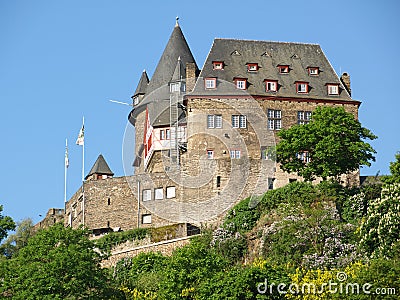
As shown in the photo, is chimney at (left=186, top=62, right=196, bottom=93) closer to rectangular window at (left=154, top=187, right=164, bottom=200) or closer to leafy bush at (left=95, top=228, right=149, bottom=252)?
rectangular window at (left=154, top=187, right=164, bottom=200)

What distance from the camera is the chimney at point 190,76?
73500mm

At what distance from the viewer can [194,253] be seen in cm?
5331

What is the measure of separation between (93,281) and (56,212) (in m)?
26.8

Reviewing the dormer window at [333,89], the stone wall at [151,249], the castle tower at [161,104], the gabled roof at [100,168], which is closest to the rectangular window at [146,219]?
the castle tower at [161,104]

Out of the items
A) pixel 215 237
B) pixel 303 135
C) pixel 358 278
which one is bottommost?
pixel 358 278

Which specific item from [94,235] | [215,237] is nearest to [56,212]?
[94,235]

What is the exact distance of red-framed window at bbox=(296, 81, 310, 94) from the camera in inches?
2899

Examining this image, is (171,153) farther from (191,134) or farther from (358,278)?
(358,278)

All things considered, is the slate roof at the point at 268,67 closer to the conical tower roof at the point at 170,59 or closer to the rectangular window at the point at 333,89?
the rectangular window at the point at 333,89

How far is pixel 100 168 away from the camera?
79.7 meters

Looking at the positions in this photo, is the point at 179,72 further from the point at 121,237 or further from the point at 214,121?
the point at 121,237

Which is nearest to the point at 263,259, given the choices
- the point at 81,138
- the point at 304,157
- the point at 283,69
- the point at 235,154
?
the point at 304,157

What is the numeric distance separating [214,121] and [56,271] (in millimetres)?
21471

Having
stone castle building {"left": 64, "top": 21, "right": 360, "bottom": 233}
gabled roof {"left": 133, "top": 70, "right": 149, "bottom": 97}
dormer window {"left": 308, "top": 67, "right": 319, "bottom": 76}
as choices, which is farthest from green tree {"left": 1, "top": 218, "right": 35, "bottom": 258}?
dormer window {"left": 308, "top": 67, "right": 319, "bottom": 76}
